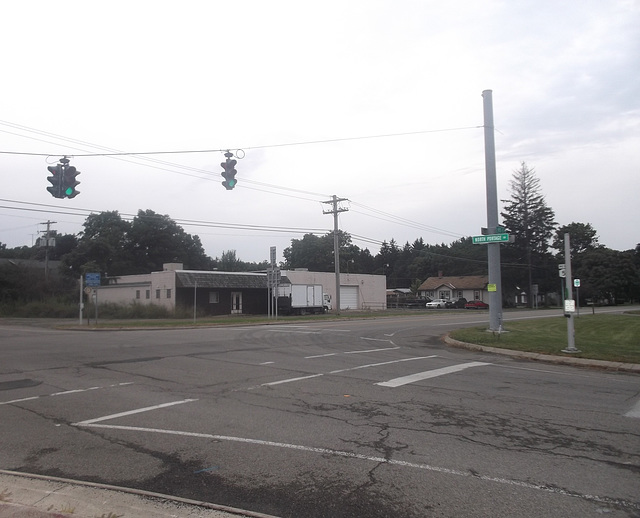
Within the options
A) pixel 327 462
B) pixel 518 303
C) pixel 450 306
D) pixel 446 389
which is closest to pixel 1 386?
pixel 327 462

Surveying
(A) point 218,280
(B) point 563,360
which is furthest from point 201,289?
(B) point 563,360

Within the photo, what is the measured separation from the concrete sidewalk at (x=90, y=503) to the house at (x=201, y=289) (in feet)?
127

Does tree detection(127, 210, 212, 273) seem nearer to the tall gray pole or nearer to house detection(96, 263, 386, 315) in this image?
house detection(96, 263, 386, 315)

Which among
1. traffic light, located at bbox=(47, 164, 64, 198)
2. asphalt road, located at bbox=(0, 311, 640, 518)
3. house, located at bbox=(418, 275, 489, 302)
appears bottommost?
asphalt road, located at bbox=(0, 311, 640, 518)

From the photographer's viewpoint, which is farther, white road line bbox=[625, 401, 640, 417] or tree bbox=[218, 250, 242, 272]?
tree bbox=[218, 250, 242, 272]

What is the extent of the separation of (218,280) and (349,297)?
67.8 feet

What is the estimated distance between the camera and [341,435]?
21.6ft

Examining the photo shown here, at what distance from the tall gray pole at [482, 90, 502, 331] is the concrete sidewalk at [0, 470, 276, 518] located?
1882 centimetres

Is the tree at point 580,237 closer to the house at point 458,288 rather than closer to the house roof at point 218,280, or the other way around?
the house at point 458,288

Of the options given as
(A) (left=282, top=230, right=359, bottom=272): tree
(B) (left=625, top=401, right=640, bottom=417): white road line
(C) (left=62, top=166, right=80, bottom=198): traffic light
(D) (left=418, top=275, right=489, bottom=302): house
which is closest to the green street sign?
(B) (left=625, top=401, right=640, bottom=417): white road line

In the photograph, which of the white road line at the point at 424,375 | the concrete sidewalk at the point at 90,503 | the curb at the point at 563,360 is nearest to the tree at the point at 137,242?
the curb at the point at 563,360

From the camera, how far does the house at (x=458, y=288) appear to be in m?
87.1

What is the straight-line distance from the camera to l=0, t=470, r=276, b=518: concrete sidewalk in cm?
421

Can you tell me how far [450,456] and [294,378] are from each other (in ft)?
18.4
